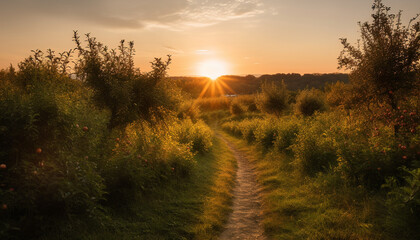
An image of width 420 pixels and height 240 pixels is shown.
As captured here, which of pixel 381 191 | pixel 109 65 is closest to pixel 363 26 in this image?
pixel 381 191

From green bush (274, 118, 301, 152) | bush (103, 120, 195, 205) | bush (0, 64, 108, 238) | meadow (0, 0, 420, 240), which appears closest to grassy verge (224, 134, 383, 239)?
meadow (0, 0, 420, 240)

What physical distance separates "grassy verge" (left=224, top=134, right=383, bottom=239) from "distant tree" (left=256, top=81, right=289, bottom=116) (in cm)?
1579

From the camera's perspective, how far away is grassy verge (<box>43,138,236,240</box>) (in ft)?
17.2

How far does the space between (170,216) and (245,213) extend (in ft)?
8.19

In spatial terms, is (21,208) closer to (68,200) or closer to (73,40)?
(68,200)

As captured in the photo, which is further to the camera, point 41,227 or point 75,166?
point 75,166

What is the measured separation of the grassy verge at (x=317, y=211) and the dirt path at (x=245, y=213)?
0.29 metres

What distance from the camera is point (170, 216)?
22.2 ft

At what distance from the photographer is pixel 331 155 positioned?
9.66 meters

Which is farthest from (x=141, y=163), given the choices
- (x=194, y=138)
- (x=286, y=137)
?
(x=286, y=137)

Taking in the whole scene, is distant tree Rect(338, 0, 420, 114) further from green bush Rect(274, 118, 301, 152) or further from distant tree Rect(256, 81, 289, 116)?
distant tree Rect(256, 81, 289, 116)

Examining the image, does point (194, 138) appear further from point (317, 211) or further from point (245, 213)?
point (317, 211)

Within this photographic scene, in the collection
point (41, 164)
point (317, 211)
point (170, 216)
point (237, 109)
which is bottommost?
point (170, 216)

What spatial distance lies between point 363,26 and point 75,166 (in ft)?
33.2
